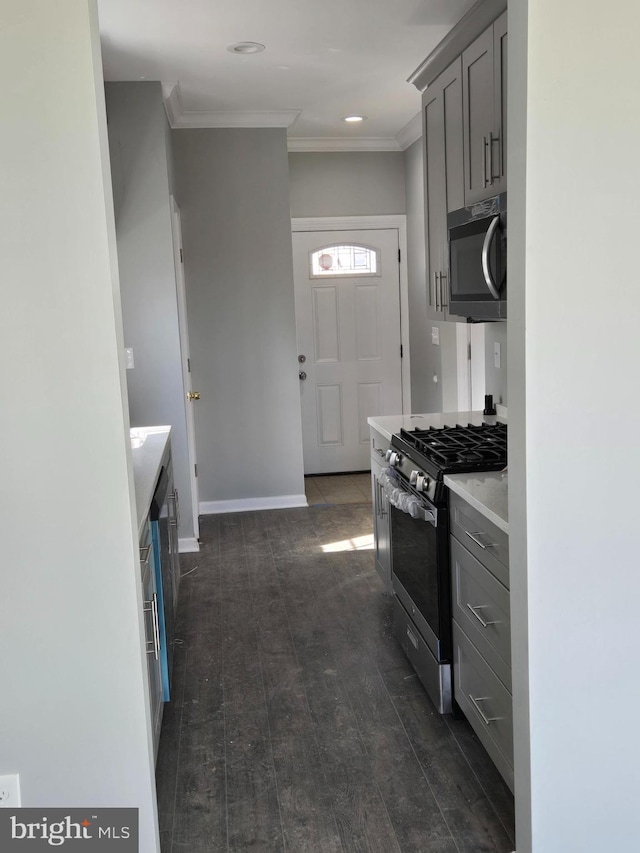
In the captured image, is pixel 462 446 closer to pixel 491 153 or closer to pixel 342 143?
pixel 491 153

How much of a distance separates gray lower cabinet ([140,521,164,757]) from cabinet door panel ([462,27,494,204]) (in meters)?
1.78

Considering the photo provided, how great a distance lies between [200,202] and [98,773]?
4.19m

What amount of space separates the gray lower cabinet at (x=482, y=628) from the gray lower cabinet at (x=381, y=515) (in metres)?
0.94

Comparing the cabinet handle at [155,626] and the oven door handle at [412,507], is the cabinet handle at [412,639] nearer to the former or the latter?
the oven door handle at [412,507]

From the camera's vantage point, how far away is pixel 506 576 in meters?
2.13

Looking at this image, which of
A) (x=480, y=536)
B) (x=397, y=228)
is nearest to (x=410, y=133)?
(x=397, y=228)

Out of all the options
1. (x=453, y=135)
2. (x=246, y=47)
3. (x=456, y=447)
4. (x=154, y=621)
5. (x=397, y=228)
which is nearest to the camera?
(x=154, y=621)

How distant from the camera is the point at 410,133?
5.67m

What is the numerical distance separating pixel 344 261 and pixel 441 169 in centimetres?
281

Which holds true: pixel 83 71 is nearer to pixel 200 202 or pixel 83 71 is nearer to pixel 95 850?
pixel 95 850

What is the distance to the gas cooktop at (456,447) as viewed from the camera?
268cm

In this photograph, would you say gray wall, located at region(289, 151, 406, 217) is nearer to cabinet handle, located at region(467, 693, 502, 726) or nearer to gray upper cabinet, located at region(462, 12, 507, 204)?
gray upper cabinet, located at region(462, 12, 507, 204)

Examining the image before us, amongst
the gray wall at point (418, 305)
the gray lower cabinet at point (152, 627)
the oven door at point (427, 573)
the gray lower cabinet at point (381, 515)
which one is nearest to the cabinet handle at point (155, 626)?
the gray lower cabinet at point (152, 627)

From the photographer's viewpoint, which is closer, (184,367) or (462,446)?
(462,446)
